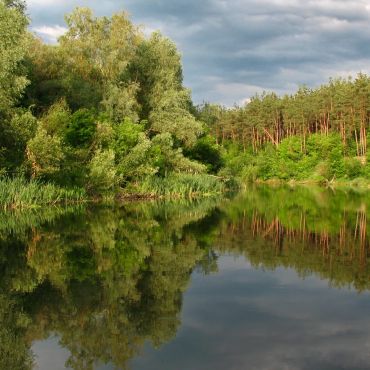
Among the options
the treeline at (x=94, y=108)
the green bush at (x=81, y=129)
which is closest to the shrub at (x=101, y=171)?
the treeline at (x=94, y=108)

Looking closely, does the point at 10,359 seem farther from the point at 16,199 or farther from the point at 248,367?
the point at 16,199

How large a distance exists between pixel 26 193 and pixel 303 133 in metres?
71.0

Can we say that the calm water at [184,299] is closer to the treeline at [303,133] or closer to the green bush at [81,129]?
the green bush at [81,129]

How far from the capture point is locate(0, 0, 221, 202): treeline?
31.3 metres

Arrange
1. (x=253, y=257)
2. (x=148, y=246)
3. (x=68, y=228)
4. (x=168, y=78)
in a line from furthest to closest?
1. (x=168, y=78)
2. (x=68, y=228)
3. (x=148, y=246)
4. (x=253, y=257)

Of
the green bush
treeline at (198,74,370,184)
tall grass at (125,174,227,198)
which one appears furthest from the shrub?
treeline at (198,74,370,184)

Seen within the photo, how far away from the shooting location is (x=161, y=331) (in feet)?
27.0

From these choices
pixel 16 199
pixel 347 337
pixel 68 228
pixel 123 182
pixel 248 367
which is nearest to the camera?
pixel 248 367

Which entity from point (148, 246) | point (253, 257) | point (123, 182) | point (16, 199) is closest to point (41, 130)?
point (16, 199)

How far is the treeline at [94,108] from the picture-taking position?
31.3m

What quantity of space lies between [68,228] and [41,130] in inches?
487

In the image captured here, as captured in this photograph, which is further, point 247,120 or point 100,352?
point 247,120

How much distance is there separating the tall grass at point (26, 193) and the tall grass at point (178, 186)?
30.6 ft

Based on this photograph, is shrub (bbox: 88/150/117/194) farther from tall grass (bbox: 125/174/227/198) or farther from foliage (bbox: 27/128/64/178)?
foliage (bbox: 27/128/64/178)
